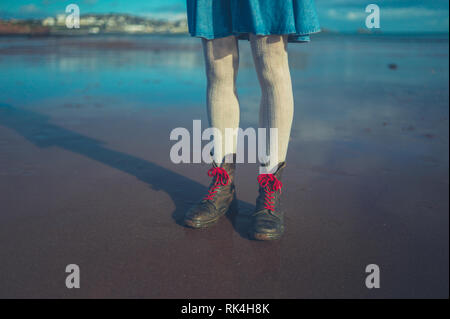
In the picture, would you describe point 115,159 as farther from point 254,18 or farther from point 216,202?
point 254,18

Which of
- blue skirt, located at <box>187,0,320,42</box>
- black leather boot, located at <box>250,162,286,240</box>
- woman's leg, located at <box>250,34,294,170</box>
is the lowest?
black leather boot, located at <box>250,162,286,240</box>

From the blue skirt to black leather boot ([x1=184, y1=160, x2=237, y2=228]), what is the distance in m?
0.65

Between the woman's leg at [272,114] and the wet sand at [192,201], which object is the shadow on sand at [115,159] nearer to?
the wet sand at [192,201]

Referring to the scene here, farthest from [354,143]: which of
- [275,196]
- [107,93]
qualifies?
[107,93]

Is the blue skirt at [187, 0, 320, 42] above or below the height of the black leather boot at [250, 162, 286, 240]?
above

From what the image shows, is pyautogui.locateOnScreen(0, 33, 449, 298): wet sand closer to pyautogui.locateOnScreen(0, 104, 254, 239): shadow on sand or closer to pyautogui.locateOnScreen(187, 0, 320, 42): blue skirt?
pyautogui.locateOnScreen(0, 104, 254, 239): shadow on sand

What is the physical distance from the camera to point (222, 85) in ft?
5.66

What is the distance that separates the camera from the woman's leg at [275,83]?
5.16 feet

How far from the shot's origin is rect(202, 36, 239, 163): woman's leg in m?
1.67

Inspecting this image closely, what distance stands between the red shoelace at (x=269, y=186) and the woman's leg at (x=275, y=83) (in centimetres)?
5

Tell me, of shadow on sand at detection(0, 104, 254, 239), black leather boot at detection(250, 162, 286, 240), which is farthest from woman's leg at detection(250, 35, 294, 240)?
shadow on sand at detection(0, 104, 254, 239)

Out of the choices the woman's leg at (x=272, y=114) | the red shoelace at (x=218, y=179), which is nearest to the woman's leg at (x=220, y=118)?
the red shoelace at (x=218, y=179)
